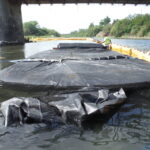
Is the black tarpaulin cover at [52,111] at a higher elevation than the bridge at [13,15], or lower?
lower

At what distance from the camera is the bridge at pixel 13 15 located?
25.8 m

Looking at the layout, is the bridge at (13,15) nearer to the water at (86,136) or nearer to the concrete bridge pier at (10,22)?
the concrete bridge pier at (10,22)

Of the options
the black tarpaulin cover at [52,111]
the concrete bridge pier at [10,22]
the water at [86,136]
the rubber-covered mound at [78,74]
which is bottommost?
the water at [86,136]

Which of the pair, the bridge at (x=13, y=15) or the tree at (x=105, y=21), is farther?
the tree at (x=105, y=21)

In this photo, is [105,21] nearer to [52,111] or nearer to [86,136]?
[52,111]

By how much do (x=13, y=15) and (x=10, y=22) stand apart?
1.37 metres

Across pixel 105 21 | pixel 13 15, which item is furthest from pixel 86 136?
pixel 105 21

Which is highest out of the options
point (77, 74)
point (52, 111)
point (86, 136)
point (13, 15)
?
point (13, 15)

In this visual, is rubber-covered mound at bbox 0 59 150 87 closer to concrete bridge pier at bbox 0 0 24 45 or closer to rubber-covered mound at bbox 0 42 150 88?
rubber-covered mound at bbox 0 42 150 88

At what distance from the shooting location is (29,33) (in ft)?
412

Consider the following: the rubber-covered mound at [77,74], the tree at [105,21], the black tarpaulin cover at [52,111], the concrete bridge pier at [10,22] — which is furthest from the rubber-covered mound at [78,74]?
the tree at [105,21]

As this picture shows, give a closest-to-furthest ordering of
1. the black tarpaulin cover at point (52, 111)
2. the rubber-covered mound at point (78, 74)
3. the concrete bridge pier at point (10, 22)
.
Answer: the black tarpaulin cover at point (52, 111), the rubber-covered mound at point (78, 74), the concrete bridge pier at point (10, 22)

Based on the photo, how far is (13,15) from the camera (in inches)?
1099

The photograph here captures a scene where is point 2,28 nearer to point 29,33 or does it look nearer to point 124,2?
point 124,2
